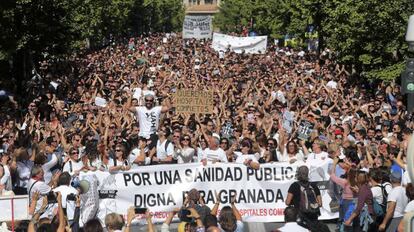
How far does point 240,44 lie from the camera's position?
50.7 m

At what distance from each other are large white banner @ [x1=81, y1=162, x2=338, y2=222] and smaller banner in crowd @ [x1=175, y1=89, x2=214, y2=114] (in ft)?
16.7

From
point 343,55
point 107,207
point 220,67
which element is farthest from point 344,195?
point 220,67

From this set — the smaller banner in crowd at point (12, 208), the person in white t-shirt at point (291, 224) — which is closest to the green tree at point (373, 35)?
the person in white t-shirt at point (291, 224)

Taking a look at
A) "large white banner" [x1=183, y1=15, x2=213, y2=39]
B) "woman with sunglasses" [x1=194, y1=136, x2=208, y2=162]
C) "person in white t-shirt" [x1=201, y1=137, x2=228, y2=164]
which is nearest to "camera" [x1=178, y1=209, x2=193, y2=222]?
"person in white t-shirt" [x1=201, y1=137, x2=228, y2=164]

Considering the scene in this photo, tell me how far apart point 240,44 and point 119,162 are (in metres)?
39.8

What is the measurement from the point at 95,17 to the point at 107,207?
4097 centimetres

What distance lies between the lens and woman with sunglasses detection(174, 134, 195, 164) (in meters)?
12.6

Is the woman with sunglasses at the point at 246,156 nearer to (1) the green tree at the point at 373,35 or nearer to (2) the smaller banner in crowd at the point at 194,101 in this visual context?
(2) the smaller banner in crowd at the point at 194,101

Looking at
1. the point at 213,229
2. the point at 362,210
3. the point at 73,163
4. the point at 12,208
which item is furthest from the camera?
the point at 73,163

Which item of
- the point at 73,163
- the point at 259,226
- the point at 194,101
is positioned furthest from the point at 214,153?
the point at 194,101

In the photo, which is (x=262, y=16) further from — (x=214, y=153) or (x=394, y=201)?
(x=394, y=201)

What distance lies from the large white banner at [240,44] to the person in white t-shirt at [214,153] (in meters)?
37.9

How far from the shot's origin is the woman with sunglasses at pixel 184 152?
41.2 ft

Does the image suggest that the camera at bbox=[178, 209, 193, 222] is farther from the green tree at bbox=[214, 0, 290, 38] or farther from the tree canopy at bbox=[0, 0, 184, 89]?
the green tree at bbox=[214, 0, 290, 38]
